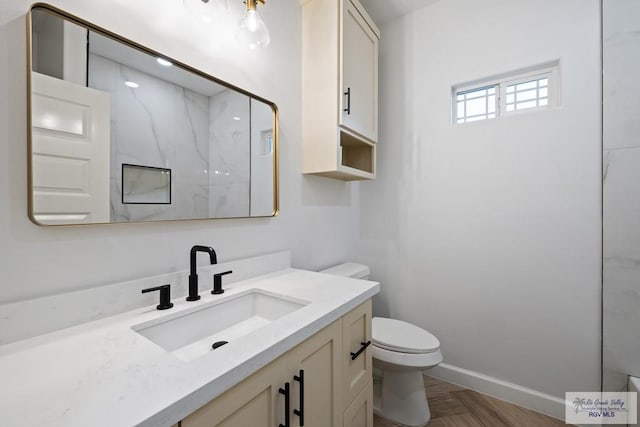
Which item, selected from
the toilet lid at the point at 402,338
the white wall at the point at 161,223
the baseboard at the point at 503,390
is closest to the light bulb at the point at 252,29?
the white wall at the point at 161,223

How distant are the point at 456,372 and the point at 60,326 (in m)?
2.13

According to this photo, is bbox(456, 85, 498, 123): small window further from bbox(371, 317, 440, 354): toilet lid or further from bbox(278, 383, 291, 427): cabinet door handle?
bbox(278, 383, 291, 427): cabinet door handle

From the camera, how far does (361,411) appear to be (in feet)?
3.57

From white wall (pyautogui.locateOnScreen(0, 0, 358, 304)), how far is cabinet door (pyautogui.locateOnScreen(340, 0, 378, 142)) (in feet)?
0.94

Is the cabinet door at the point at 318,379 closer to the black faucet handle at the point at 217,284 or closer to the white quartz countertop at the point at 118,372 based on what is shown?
the white quartz countertop at the point at 118,372

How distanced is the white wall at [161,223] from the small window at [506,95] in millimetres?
1167

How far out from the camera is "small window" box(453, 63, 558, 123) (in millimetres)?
1625

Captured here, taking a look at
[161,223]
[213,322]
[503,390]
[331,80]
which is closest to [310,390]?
[213,322]

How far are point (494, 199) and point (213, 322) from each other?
1778 mm

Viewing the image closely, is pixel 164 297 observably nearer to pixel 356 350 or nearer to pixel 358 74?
pixel 356 350

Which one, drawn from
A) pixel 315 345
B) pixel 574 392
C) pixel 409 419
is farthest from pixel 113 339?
pixel 574 392

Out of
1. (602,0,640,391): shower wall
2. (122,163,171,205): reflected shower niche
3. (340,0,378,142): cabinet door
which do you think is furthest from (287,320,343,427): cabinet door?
(602,0,640,391): shower wall

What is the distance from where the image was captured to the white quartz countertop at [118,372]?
1.38 feet

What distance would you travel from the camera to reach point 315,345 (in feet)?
2.63
